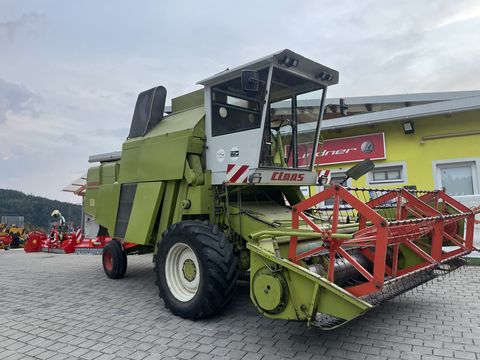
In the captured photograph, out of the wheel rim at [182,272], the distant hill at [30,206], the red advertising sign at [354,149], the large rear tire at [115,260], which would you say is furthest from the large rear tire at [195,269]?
the distant hill at [30,206]

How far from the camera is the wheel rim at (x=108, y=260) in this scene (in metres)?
6.84

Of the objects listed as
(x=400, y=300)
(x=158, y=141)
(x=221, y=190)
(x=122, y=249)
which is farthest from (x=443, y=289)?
(x=122, y=249)

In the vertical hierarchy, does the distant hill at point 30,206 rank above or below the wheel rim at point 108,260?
above

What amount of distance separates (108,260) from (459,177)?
8.27 metres

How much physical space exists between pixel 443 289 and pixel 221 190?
3586 millimetres

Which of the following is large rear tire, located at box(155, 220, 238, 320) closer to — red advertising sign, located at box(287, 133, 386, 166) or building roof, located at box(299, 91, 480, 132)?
building roof, located at box(299, 91, 480, 132)

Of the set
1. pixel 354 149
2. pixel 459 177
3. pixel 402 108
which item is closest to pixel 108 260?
pixel 354 149

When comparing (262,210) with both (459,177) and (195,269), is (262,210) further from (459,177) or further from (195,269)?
(459,177)

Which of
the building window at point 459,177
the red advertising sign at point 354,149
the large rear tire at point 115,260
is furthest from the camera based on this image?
the red advertising sign at point 354,149

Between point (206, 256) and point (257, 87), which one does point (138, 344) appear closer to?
point (206, 256)

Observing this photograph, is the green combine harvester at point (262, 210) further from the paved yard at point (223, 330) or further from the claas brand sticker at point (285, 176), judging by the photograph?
the paved yard at point (223, 330)

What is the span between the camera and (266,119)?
4785mm

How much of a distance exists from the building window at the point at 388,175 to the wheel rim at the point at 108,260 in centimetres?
683

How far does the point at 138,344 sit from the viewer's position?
3619mm
